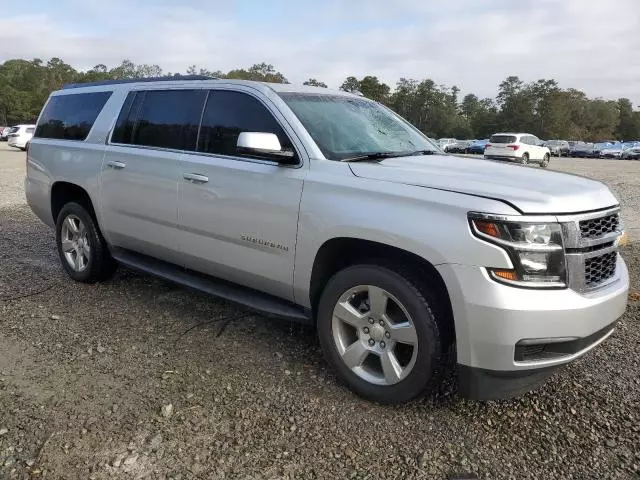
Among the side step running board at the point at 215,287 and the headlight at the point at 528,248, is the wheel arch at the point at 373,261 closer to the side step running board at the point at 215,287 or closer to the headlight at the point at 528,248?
the side step running board at the point at 215,287

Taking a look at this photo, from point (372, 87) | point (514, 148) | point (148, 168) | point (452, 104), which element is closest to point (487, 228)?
point (148, 168)

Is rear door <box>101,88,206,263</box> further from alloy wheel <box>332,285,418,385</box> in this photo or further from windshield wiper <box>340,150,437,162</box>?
alloy wheel <box>332,285,418,385</box>

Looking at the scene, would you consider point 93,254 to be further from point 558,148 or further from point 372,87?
point 372,87

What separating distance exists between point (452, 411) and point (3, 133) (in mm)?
57540

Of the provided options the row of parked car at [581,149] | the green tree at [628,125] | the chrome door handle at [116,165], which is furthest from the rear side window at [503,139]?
the green tree at [628,125]

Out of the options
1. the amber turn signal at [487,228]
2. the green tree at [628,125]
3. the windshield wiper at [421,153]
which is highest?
the green tree at [628,125]

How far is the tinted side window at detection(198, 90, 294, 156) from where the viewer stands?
3691mm

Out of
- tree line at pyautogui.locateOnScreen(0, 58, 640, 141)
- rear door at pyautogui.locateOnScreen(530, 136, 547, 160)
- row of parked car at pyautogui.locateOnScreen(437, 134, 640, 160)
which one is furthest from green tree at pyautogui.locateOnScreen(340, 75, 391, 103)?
rear door at pyautogui.locateOnScreen(530, 136, 547, 160)

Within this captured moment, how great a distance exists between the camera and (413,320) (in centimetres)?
288

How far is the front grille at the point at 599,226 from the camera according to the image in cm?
278

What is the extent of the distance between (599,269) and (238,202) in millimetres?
2144

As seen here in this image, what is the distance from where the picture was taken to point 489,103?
349 ft

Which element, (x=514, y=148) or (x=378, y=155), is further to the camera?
(x=514, y=148)

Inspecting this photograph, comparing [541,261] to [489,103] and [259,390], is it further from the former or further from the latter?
[489,103]
